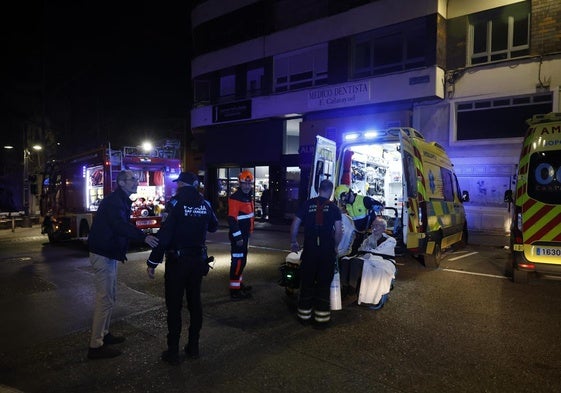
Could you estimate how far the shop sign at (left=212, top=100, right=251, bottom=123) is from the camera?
21344mm

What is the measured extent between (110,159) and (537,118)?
977 cm

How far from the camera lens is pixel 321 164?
26.7ft

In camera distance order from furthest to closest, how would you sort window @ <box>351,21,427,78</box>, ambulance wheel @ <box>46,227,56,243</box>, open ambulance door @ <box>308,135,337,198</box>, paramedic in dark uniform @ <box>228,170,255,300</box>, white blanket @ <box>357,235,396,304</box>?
window @ <box>351,21,427,78</box>
ambulance wheel @ <box>46,227,56,243</box>
open ambulance door @ <box>308,135,337,198</box>
paramedic in dark uniform @ <box>228,170,255,300</box>
white blanket @ <box>357,235,396,304</box>

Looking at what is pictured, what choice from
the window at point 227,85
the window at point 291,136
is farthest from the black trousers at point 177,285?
the window at point 227,85

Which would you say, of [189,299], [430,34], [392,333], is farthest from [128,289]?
[430,34]

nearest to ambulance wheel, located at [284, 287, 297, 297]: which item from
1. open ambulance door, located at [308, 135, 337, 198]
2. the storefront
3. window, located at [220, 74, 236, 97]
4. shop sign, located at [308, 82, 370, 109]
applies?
open ambulance door, located at [308, 135, 337, 198]

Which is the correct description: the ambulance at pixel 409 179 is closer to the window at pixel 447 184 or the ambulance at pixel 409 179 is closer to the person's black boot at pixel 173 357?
the window at pixel 447 184

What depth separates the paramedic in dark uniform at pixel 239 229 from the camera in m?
6.20

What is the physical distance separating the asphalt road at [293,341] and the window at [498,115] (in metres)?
8.68

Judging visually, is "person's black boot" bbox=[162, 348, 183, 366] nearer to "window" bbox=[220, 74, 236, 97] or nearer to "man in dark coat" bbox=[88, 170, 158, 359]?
"man in dark coat" bbox=[88, 170, 158, 359]

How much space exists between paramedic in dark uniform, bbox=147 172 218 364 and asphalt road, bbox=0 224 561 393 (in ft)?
0.88

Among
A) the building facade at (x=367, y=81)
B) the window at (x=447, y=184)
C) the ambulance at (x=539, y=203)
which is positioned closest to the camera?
the ambulance at (x=539, y=203)

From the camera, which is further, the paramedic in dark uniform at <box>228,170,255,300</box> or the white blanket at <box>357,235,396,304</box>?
the paramedic in dark uniform at <box>228,170,255,300</box>

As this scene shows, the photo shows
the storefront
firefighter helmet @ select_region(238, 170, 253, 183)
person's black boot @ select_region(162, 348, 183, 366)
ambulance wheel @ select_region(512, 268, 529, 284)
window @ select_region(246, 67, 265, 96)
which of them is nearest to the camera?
person's black boot @ select_region(162, 348, 183, 366)
